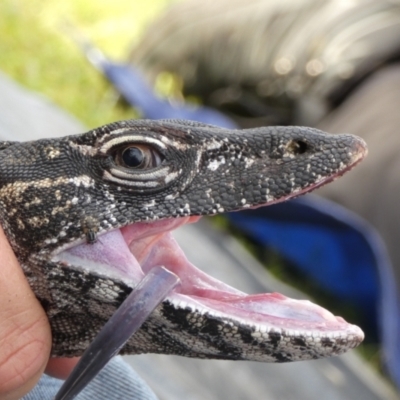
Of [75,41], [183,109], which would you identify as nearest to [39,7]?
[75,41]

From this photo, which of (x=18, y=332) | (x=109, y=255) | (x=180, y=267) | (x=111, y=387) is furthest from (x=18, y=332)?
(x=111, y=387)

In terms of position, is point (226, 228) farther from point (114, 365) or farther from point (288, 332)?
A: point (288, 332)

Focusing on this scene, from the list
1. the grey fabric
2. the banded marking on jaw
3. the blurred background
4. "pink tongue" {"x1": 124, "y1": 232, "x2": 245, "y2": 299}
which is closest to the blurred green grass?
the blurred background

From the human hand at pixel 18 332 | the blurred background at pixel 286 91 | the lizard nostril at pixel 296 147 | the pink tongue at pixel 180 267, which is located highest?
the blurred background at pixel 286 91

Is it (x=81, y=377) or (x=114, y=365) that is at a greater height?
(x=114, y=365)

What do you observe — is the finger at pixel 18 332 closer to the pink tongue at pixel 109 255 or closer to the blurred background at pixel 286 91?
the pink tongue at pixel 109 255

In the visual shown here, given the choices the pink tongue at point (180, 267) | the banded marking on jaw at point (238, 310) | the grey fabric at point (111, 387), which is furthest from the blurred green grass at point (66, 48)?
the banded marking on jaw at point (238, 310)
